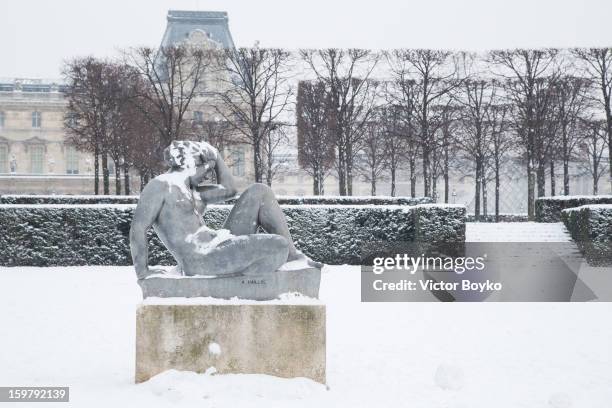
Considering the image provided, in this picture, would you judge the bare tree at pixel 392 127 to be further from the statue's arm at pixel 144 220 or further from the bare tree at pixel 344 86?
the statue's arm at pixel 144 220

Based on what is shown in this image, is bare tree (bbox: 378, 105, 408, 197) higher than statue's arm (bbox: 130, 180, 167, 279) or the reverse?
higher

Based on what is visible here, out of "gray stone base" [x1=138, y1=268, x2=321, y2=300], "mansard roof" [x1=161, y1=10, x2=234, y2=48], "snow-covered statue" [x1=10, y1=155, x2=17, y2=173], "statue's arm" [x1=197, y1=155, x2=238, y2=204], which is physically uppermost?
"mansard roof" [x1=161, y1=10, x2=234, y2=48]

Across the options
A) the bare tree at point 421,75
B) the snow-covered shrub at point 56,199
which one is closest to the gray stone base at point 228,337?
the snow-covered shrub at point 56,199

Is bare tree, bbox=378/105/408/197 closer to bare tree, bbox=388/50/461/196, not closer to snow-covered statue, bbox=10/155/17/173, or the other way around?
bare tree, bbox=388/50/461/196

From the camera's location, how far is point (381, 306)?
11484mm

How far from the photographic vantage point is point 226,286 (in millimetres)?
5832

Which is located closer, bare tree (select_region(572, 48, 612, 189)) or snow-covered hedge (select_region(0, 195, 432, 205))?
snow-covered hedge (select_region(0, 195, 432, 205))

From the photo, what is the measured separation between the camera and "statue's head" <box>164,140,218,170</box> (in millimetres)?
6105

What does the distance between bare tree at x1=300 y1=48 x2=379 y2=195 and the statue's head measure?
25.3 m

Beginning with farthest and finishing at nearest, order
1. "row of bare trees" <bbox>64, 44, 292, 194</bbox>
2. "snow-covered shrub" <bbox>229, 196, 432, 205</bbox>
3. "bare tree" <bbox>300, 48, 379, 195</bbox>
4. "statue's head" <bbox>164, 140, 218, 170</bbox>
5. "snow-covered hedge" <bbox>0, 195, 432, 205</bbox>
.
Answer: "row of bare trees" <bbox>64, 44, 292, 194</bbox>
"bare tree" <bbox>300, 48, 379, 195</bbox>
"snow-covered shrub" <bbox>229, 196, 432, 205</bbox>
"snow-covered hedge" <bbox>0, 195, 432, 205</bbox>
"statue's head" <bbox>164, 140, 218, 170</bbox>

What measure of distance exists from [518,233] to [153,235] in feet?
37.0

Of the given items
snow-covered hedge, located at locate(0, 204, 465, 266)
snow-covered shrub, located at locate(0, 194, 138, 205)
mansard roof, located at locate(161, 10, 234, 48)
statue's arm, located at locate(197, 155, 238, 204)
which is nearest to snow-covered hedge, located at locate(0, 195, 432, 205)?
snow-covered shrub, located at locate(0, 194, 138, 205)

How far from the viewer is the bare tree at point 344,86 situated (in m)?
31.9

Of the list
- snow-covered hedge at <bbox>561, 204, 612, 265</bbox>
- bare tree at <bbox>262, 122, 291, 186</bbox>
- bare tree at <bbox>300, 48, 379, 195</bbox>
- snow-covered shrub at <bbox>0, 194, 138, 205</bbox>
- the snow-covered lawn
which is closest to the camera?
the snow-covered lawn
